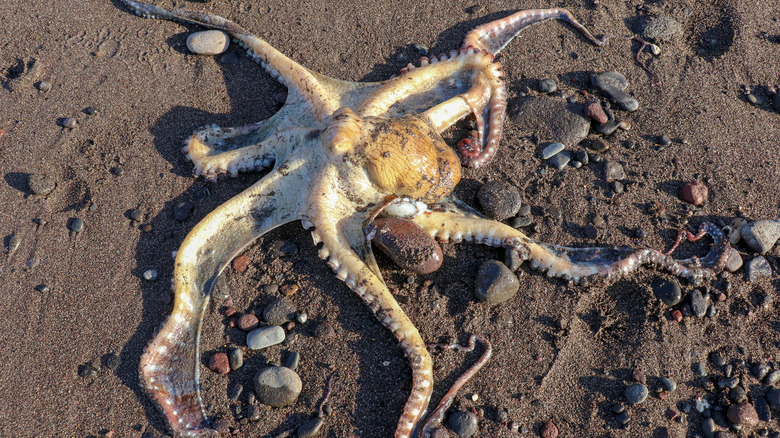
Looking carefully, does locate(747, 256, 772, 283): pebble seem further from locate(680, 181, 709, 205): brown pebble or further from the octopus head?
the octopus head

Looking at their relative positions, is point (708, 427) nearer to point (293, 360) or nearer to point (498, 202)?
point (498, 202)

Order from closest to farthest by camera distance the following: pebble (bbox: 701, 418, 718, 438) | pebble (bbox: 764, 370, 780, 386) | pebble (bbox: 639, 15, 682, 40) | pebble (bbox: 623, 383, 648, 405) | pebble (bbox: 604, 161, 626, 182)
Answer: pebble (bbox: 701, 418, 718, 438) → pebble (bbox: 623, 383, 648, 405) → pebble (bbox: 764, 370, 780, 386) → pebble (bbox: 604, 161, 626, 182) → pebble (bbox: 639, 15, 682, 40)

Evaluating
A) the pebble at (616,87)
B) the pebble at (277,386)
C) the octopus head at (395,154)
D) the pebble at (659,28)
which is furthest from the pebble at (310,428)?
the pebble at (659,28)

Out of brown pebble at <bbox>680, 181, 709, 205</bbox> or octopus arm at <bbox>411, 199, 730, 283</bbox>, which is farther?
brown pebble at <bbox>680, 181, 709, 205</bbox>

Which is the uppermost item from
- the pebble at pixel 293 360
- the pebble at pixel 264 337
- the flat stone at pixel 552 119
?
the flat stone at pixel 552 119

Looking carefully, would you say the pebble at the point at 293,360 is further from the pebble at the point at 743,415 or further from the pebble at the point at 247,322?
the pebble at the point at 743,415

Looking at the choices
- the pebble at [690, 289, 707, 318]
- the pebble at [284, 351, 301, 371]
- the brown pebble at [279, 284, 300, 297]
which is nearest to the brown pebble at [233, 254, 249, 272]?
the brown pebble at [279, 284, 300, 297]

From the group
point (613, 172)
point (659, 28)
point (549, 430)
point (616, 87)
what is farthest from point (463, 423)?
point (659, 28)
